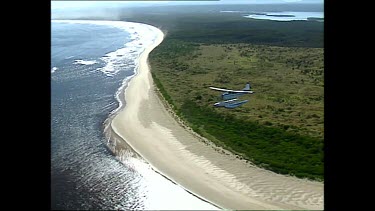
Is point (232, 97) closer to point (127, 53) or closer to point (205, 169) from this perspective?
point (205, 169)

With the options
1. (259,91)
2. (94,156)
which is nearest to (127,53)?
(259,91)

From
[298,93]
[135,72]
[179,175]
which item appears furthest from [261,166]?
[135,72]

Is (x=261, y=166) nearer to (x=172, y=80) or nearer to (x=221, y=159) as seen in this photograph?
(x=221, y=159)

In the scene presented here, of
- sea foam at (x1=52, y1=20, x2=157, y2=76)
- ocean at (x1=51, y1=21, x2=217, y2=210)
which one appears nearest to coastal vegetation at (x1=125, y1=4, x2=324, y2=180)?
sea foam at (x1=52, y1=20, x2=157, y2=76)

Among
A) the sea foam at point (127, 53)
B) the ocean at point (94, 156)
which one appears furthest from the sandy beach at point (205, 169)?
the sea foam at point (127, 53)

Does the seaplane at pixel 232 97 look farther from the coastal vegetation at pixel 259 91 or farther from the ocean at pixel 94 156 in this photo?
the ocean at pixel 94 156
